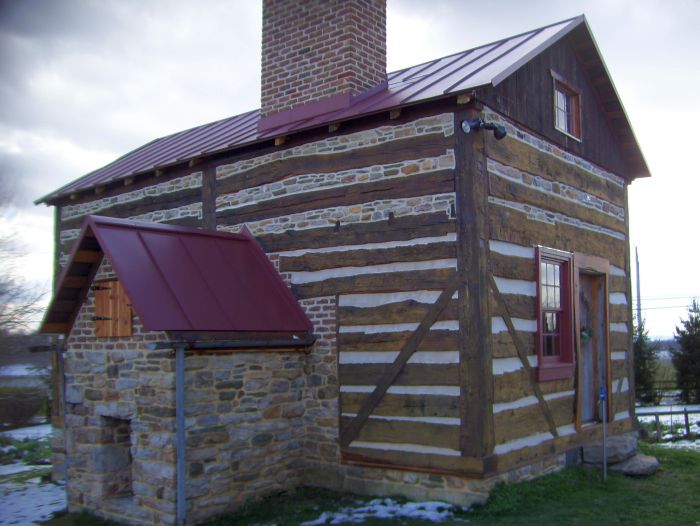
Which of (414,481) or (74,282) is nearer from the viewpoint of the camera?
(414,481)

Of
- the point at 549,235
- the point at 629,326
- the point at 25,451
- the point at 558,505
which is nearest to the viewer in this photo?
the point at 558,505

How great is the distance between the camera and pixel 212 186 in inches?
435

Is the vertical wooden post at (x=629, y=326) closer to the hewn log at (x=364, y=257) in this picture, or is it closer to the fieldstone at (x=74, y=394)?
the hewn log at (x=364, y=257)

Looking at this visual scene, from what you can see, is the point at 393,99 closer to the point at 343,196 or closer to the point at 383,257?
the point at 343,196

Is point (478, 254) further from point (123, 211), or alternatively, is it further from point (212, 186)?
point (123, 211)

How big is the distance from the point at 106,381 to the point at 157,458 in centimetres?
135

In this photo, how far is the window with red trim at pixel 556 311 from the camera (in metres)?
9.72

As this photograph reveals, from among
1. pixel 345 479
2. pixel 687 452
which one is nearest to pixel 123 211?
pixel 345 479

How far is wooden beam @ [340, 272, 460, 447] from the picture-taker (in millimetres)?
8445

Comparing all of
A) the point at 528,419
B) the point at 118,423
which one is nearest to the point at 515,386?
the point at 528,419

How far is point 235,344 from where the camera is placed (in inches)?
334

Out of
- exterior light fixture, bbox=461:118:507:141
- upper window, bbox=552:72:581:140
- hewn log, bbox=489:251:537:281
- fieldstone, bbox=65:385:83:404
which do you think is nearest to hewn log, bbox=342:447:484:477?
hewn log, bbox=489:251:537:281

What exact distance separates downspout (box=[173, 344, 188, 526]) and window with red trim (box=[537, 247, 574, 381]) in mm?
4681

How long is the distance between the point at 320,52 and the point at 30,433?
13398mm
